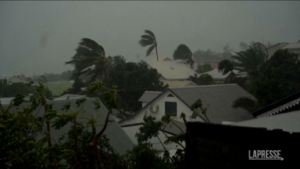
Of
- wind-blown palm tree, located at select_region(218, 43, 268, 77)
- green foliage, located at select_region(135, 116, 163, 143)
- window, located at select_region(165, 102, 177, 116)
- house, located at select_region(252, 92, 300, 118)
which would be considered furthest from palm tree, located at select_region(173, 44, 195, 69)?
green foliage, located at select_region(135, 116, 163, 143)

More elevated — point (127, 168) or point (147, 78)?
point (147, 78)

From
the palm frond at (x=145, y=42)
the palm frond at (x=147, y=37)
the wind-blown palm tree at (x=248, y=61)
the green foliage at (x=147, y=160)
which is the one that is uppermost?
the palm frond at (x=147, y=37)

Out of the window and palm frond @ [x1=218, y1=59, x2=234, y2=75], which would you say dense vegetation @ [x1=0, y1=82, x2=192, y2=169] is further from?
palm frond @ [x1=218, y1=59, x2=234, y2=75]

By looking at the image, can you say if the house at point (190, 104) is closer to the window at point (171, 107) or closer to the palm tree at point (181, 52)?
the window at point (171, 107)

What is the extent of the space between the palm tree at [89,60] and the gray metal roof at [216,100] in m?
5.84

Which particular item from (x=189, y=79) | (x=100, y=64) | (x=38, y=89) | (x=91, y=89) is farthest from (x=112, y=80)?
(x=91, y=89)

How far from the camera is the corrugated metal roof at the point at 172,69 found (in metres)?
23.1

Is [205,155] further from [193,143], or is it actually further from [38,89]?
[38,89]

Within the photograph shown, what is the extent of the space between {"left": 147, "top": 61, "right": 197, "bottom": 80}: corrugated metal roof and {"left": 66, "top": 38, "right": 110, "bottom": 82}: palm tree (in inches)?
227

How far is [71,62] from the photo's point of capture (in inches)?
676

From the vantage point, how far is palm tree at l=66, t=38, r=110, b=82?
17266 mm

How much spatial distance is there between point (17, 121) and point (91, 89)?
135 cm

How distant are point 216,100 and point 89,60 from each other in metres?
7.31

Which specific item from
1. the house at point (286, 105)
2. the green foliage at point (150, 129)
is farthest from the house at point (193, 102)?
the green foliage at point (150, 129)
